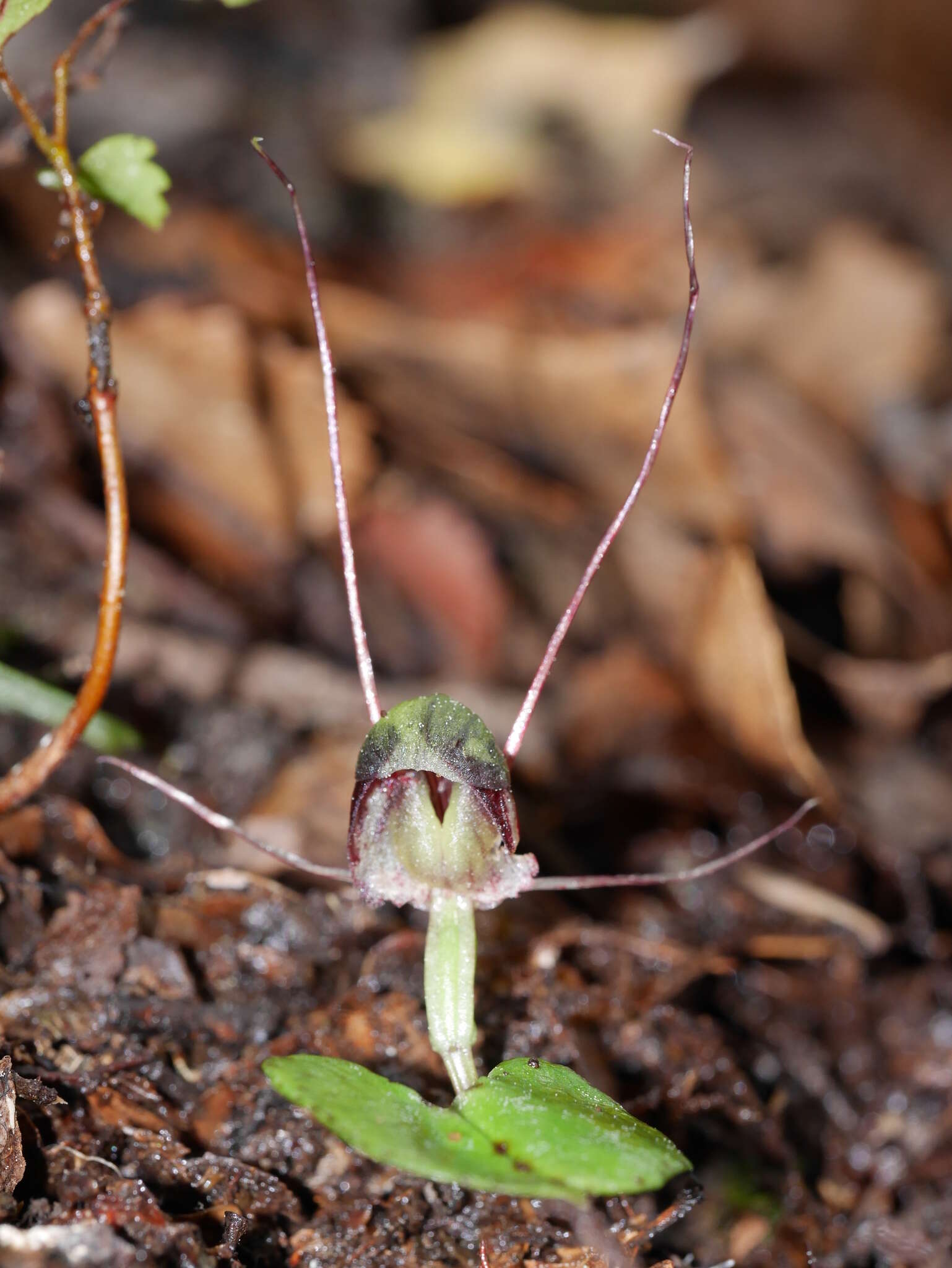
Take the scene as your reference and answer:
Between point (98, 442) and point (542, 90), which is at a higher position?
point (542, 90)

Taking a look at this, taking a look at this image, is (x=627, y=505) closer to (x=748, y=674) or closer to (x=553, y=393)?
(x=748, y=674)

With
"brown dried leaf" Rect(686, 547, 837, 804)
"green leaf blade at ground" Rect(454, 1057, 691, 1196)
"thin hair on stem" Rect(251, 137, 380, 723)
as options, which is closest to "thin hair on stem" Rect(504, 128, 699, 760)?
"thin hair on stem" Rect(251, 137, 380, 723)

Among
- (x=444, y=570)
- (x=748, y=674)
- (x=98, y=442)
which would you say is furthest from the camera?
(x=444, y=570)

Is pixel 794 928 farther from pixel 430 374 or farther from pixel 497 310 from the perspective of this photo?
pixel 497 310

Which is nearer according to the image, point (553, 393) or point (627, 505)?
point (627, 505)

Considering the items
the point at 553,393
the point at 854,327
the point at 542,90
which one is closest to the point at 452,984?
the point at 553,393

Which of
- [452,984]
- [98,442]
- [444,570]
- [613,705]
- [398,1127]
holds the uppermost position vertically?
[444,570]

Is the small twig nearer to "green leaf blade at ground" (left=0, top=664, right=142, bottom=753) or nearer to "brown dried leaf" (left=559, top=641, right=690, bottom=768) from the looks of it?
"green leaf blade at ground" (left=0, top=664, right=142, bottom=753)

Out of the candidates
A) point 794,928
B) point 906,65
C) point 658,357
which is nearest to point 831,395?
point 658,357
